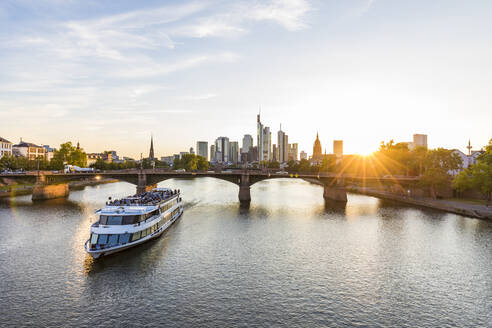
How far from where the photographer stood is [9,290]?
2989cm

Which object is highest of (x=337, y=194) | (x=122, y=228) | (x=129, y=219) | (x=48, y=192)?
(x=129, y=219)

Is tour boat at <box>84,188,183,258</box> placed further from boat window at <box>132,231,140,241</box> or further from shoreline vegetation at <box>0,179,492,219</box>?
shoreline vegetation at <box>0,179,492,219</box>

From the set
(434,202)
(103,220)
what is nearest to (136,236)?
(103,220)

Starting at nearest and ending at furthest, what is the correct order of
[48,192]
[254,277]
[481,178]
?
1. [254,277]
2. [481,178]
3. [48,192]

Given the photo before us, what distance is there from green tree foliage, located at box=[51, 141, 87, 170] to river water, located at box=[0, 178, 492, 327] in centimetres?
10306

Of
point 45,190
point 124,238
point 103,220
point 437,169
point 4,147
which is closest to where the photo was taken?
point 124,238

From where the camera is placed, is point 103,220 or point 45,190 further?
point 45,190

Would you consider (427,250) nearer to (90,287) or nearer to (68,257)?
(90,287)

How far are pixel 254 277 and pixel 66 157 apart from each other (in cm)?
15199

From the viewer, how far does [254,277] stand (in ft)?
112

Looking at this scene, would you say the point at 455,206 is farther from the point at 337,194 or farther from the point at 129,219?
the point at 129,219

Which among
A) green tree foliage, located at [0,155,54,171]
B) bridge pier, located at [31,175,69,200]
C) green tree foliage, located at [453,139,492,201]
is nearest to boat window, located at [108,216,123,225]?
bridge pier, located at [31,175,69,200]

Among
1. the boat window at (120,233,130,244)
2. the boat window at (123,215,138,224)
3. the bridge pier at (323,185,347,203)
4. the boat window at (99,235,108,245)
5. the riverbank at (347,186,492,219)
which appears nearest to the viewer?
the boat window at (99,235,108,245)

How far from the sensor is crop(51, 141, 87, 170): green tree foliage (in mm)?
148875
